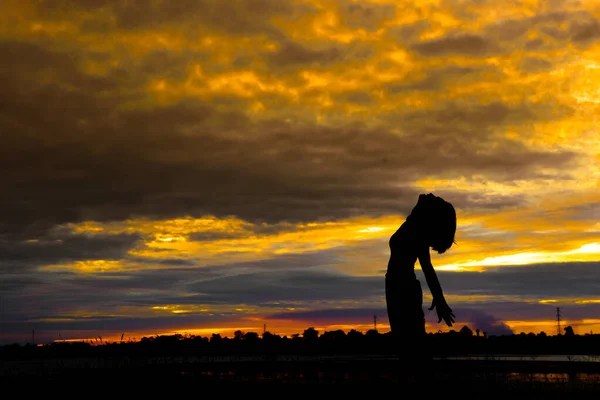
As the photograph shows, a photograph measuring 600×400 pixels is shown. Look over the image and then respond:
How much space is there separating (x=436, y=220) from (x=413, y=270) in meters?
1.44

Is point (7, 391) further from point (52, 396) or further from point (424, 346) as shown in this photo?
point (424, 346)

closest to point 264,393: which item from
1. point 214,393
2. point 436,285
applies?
point 214,393

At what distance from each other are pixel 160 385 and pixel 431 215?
10.9m

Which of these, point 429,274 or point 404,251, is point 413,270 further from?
point 429,274

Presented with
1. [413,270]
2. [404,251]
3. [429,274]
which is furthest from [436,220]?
[413,270]

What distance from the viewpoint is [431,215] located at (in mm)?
14258

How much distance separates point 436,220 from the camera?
1424 cm

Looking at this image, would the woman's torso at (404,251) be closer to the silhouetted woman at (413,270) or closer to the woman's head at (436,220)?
the silhouetted woman at (413,270)

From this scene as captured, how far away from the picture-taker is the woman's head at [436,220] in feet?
46.8

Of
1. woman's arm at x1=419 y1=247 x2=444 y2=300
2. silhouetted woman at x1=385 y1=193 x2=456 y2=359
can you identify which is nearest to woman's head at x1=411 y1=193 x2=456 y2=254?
silhouetted woman at x1=385 y1=193 x2=456 y2=359

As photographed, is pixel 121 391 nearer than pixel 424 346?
No

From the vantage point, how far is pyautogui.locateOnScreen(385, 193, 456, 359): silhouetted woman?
14.2m

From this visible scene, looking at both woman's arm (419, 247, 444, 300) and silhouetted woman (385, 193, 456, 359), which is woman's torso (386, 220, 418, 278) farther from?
woman's arm (419, 247, 444, 300)

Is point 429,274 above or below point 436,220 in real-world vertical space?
below
